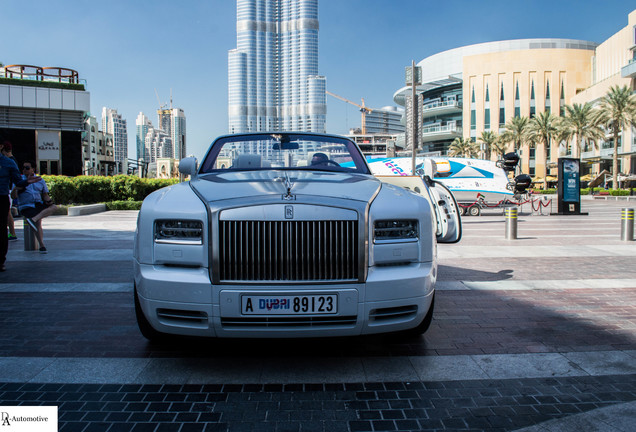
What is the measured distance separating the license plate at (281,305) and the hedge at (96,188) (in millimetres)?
20735

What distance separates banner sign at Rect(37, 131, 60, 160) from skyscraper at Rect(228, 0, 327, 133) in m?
80.6

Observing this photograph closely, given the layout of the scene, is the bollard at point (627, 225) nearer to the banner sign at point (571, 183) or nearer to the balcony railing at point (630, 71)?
the banner sign at point (571, 183)

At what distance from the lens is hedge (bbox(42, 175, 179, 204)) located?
2102 cm

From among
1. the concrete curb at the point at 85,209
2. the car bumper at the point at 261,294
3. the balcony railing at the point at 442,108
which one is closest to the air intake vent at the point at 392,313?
the car bumper at the point at 261,294

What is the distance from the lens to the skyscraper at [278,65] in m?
115

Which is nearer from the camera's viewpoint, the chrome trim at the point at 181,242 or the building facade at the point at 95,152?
the chrome trim at the point at 181,242

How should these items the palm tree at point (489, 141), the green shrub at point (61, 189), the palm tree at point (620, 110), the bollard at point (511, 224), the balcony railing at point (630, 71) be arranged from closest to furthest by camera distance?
the bollard at point (511, 224)
the green shrub at point (61, 189)
the palm tree at point (620, 110)
the balcony railing at point (630, 71)
the palm tree at point (489, 141)

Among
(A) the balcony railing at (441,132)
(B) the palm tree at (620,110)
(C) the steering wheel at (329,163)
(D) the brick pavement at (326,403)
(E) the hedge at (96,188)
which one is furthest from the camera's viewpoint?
(A) the balcony railing at (441,132)

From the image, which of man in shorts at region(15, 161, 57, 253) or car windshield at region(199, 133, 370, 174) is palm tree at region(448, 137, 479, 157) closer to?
man in shorts at region(15, 161, 57, 253)

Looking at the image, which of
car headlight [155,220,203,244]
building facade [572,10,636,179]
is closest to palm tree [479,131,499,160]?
building facade [572,10,636,179]

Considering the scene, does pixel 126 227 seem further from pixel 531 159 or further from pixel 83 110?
pixel 531 159

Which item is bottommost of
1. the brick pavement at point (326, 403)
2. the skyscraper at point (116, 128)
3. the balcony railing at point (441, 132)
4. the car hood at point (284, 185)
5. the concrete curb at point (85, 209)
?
the brick pavement at point (326, 403)

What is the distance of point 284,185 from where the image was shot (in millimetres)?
3334

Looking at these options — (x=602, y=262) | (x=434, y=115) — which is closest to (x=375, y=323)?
(x=602, y=262)
